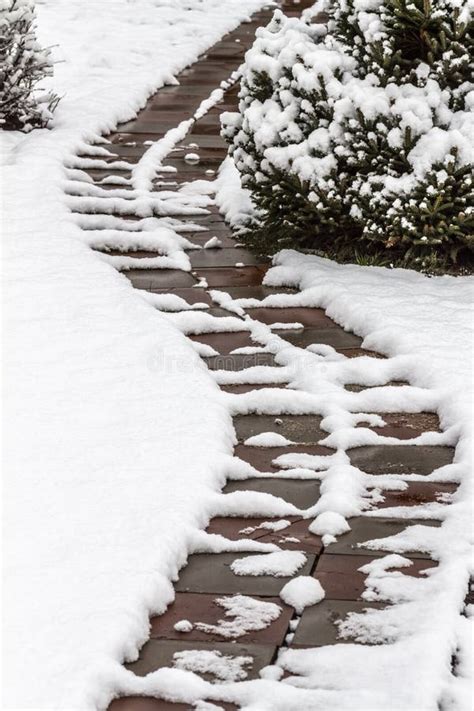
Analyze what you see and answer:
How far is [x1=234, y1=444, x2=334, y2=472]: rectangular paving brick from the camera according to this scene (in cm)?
399

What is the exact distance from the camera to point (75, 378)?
175 inches

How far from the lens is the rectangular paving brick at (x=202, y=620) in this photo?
2973 mm

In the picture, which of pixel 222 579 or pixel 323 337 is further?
pixel 323 337

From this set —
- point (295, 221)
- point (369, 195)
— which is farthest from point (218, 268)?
point (369, 195)

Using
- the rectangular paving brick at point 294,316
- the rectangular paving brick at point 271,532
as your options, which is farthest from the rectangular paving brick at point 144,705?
the rectangular paving brick at point 294,316

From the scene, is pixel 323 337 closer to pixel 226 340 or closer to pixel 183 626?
pixel 226 340

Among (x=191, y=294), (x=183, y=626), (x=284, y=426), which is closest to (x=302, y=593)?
(x=183, y=626)

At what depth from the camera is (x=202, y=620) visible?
3062 mm

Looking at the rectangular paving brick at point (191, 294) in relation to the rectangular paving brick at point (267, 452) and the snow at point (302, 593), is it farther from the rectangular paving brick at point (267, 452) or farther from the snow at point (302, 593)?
the snow at point (302, 593)

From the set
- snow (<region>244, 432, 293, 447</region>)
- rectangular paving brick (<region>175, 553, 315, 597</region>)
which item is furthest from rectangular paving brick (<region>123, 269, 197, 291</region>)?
rectangular paving brick (<region>175, 553, 315, 597</region>)

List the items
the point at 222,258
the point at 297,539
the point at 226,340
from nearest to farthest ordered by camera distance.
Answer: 1. the point at 297,539
2. the point at 226,340
3. the point at 222,258

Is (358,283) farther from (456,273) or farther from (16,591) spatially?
(16,591)

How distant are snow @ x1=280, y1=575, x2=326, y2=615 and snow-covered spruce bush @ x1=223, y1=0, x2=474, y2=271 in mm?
2656

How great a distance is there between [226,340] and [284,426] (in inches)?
35.7
